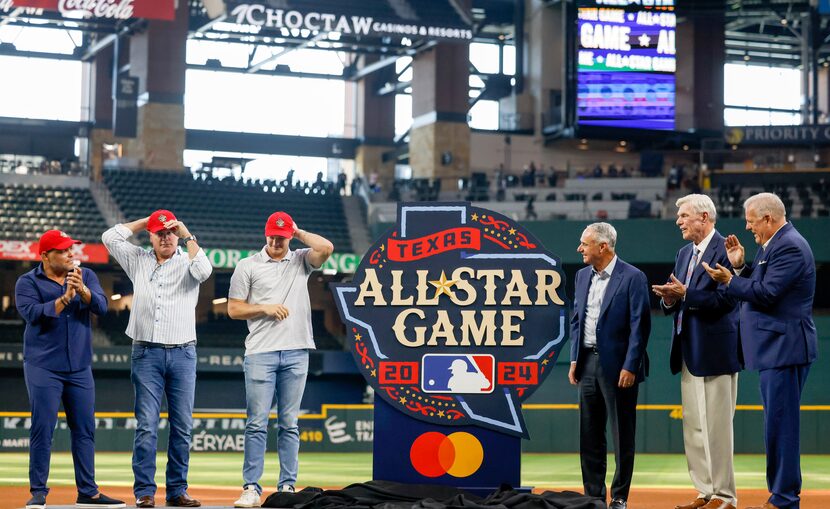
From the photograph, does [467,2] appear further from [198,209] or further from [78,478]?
[78,478]

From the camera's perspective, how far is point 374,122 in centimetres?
4244

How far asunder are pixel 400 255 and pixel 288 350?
1.03 m

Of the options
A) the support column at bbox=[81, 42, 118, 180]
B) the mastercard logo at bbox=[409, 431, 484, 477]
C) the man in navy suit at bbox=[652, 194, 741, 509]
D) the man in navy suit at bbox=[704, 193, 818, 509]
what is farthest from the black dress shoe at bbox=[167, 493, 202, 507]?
the support column at bbox=[81, 42, 118, 180]

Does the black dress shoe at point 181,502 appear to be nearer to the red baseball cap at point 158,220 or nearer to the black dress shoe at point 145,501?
the black dress shoe at point 145,501

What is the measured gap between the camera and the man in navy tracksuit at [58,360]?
7688mm

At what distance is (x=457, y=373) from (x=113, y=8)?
2044 cm

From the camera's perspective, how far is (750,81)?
155ft

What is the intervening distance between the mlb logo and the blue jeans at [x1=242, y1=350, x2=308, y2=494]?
90 centimetres

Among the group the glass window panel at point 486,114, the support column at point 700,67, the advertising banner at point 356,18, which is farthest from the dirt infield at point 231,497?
the glass window panel at point 486,114

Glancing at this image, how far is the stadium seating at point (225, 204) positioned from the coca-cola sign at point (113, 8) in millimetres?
5669

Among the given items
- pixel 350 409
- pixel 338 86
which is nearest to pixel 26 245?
pixel 350 409

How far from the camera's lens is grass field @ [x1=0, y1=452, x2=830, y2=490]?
12969 millimetres

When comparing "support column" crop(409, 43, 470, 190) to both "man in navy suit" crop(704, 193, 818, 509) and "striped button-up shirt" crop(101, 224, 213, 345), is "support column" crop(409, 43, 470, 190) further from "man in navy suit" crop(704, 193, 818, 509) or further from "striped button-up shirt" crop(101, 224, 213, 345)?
"man in navy suit" crop(704, 193, 818, 509)

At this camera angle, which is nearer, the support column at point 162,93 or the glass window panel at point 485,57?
the support column at point 162,93
